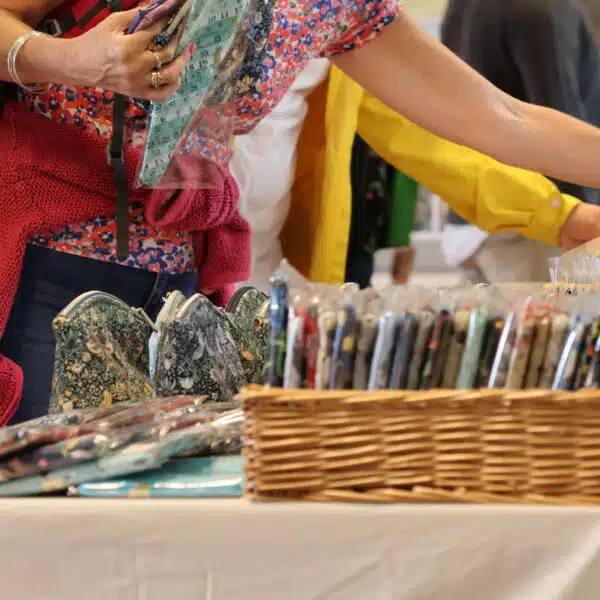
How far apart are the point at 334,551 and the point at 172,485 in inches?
5.2

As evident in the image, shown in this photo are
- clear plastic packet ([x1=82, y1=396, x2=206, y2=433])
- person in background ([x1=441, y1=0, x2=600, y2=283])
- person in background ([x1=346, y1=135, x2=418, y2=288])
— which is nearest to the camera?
clear plastic packet ([x1=82, y1=396, x2=206, y2=433])

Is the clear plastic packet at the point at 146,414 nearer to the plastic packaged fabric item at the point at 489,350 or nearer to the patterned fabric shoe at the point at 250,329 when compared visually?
the patterned fabric shoe at the point at 250,329

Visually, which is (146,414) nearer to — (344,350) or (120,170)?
(344,350)

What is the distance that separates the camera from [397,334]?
2.13 feet

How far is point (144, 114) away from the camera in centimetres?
107

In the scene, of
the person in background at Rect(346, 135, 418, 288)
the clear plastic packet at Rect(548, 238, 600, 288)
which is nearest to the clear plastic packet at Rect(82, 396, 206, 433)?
the clear plastic packet at Rect(548, 238, 600, 288)

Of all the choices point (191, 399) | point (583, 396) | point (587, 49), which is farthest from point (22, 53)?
point (587, 49)

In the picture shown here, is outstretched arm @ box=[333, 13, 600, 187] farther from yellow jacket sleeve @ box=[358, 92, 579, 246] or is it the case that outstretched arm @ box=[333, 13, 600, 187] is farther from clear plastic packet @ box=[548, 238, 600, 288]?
clear plastic packet @ box=[548, 238, 600, 288]

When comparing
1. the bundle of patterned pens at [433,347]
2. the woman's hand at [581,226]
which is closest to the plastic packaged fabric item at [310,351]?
the bundle of patterned pens at [433,347]

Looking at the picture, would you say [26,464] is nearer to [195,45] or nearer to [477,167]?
[195,45]

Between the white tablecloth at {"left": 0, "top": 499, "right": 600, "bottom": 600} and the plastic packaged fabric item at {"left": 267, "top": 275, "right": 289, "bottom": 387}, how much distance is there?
10cm

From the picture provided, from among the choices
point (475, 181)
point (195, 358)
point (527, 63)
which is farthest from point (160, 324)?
point (527, 63)

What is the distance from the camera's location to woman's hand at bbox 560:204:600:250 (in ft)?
4.99

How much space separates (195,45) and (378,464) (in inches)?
20.1
